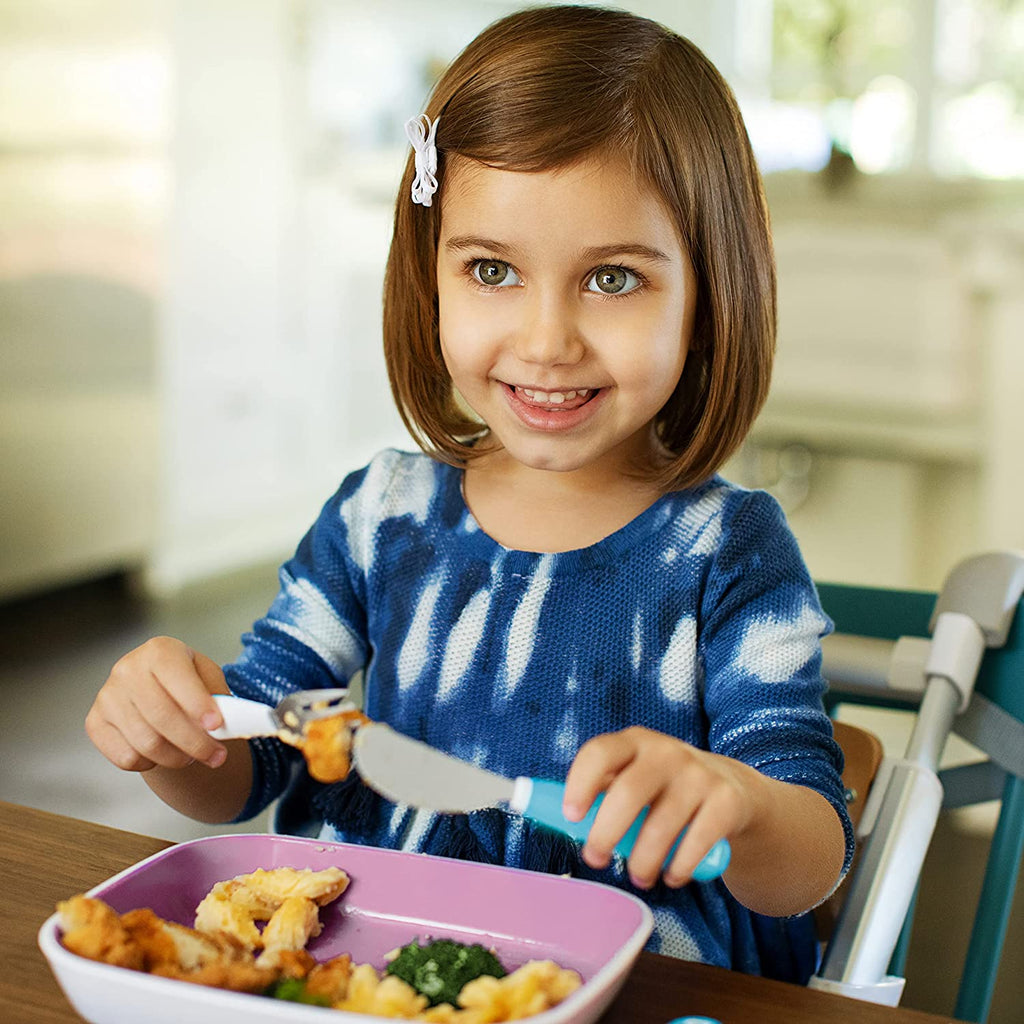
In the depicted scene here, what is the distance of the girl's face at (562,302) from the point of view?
80cm

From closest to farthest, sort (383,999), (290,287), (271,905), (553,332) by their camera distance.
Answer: (383,999), (271,905), (553,332), (290,287)

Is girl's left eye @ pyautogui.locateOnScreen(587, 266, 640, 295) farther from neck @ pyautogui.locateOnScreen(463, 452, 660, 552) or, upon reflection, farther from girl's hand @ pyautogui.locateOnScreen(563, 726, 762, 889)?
girl's hand @ pyautogui.locateOnScreen(563, 726, 762, 889)

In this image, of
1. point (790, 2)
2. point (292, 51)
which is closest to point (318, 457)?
point (292, 51)

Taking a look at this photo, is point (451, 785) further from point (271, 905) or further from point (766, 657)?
point (766, 657)

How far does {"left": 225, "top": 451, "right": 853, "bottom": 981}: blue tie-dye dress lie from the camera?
33.2 inches

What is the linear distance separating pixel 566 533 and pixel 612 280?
206 mm

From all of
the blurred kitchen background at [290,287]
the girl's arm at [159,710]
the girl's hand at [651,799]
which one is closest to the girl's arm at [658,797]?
the girl's hand at [651,799]

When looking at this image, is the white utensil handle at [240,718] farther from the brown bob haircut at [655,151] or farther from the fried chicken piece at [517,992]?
the brown bob haircut at [655,151]

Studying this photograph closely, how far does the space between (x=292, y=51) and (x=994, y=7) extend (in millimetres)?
1883

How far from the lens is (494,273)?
0.84m

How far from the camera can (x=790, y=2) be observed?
4012 mm

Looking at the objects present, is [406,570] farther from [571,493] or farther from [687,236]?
[687,236]

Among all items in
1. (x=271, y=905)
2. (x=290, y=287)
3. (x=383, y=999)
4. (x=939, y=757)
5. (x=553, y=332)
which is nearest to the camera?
(x=383, y=999)

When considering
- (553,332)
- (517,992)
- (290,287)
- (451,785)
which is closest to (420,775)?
(451,785)
